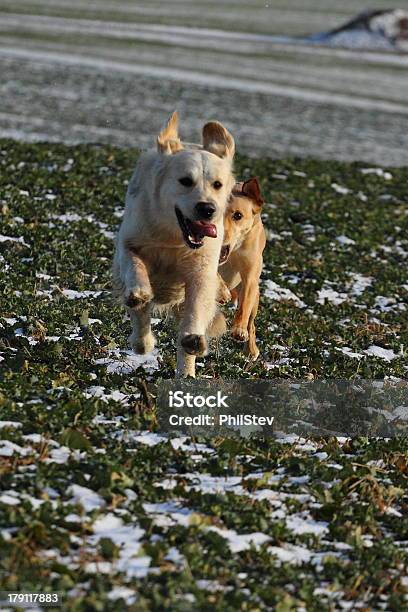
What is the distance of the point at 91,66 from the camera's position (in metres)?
29.8

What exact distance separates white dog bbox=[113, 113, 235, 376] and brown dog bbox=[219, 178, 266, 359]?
117 cm

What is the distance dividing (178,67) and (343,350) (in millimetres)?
24232

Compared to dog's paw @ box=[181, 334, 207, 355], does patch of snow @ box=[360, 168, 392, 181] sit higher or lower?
higher

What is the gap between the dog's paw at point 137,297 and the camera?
673 centimetres

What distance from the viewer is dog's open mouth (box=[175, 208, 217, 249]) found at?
6668mm

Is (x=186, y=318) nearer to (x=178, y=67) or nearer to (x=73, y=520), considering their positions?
(x=73, y=520)

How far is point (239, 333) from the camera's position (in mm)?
8359

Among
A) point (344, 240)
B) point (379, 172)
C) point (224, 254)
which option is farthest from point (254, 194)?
point (379, 172)

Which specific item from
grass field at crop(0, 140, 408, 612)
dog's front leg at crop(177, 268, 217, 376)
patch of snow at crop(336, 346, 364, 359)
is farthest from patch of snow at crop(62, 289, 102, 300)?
patch of snow at crop(336, 346, 364, 359)

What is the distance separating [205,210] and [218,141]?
2.47ft

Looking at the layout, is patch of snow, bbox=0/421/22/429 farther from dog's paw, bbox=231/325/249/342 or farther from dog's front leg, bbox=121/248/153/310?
dog's paw, bbox=231/325/249/342

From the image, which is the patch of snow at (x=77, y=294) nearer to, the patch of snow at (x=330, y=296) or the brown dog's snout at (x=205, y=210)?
the patch of snow at (x=330, y=296)

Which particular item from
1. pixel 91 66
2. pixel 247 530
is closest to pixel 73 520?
pixel 247 530

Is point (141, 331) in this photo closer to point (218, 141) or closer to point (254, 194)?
point (218, 141)
